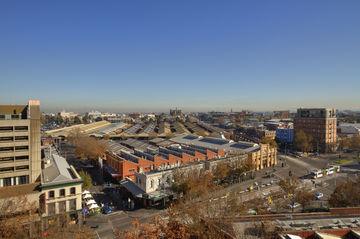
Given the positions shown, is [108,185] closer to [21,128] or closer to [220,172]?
[220,172]

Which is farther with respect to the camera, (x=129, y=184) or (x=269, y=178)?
(x=269, y=178)

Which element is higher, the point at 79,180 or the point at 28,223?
the point at 79,180

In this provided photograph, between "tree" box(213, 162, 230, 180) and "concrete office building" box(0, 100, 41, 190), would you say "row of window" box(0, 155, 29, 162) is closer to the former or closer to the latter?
"concrete office building" box(0, 100, 41, 190)

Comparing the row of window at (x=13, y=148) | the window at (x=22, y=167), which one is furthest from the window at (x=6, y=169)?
the row of window at (x=13, y=148)

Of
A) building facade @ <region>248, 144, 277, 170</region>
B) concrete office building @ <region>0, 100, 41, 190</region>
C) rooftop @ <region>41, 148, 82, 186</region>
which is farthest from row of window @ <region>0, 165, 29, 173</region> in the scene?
building facade @ <region>248, 144, 277, 170</region>

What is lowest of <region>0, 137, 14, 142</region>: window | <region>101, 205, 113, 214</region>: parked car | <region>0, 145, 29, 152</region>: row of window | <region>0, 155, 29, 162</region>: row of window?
<region>101, 205, 113, 214</region>: parked car

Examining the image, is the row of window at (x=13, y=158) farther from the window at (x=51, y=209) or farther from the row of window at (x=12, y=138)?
the window at (x=51, y=209)

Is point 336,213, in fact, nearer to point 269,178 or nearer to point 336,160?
point 269,178

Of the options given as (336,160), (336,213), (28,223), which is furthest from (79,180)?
(336,160)
